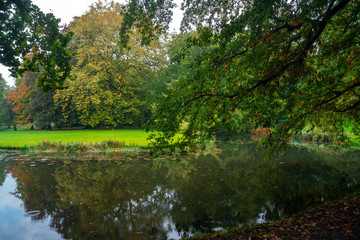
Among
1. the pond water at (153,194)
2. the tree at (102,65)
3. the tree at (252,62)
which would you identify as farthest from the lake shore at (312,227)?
the tree at (102,65)

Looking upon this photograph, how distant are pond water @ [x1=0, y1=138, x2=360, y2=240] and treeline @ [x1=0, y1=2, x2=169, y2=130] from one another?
44.0 feet

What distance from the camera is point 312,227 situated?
454 cm

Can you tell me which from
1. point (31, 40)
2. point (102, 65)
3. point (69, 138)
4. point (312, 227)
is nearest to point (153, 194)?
point (312, 227)

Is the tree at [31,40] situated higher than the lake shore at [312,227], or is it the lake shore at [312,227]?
the tree at [31,40]

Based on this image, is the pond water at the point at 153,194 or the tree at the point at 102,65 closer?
the pond water at the point at 153,194

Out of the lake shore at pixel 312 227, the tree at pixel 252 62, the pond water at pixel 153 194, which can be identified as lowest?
the pond water at pixel 153 194

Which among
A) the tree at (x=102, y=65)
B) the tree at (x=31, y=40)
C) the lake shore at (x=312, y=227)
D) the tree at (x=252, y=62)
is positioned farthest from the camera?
the tree at (x=102, y=65)

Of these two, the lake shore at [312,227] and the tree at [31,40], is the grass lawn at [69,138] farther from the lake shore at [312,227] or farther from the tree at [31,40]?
the lake shore at [312,227]

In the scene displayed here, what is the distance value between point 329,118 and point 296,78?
3.96 m

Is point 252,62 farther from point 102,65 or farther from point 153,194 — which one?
point 102,65

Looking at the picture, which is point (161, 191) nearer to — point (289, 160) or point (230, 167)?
point (230, 167)

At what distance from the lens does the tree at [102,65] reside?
82.9 feet

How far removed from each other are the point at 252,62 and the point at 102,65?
26012mm

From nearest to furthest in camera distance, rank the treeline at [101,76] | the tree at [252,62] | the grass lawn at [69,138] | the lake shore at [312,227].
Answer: the lake shore at [312,227] → the tree at [252,62] → the grass lawn at [69,138] → the treeline at [101,76]
